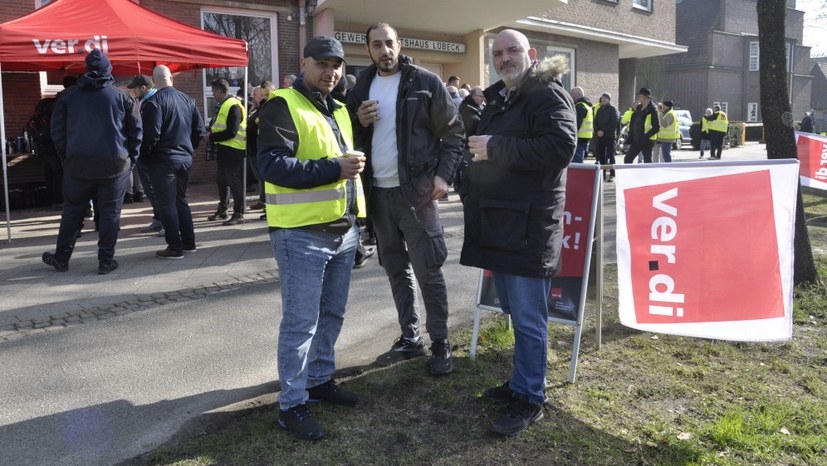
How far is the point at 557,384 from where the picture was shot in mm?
3969

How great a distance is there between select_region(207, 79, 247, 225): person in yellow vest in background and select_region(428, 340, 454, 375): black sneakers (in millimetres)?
5692

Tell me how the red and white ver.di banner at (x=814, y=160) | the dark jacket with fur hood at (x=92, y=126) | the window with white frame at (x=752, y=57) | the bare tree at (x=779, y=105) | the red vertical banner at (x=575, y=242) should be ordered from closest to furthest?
the red vertical banner at (x=575, y=242) < the bare tree at (x=779, y=105) < the dark jacket with fur hood at (x=92, y=126) < the red and white ver.di banner at (x=814, y=160) < the window with white frame at (x=752, y=57)

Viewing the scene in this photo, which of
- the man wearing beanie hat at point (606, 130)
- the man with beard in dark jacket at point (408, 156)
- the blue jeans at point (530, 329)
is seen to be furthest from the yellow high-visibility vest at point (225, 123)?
the man wearing beanie hat at point (606, 130)

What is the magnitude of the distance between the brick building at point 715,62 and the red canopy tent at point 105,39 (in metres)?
39.1

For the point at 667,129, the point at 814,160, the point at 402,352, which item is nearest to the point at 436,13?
the point at 667,129

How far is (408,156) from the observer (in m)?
3.85

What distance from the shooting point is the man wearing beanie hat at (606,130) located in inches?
590

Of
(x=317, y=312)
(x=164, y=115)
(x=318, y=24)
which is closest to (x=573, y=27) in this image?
(x=318, y=24)

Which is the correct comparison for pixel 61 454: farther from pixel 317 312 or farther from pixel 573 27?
pixel 573 27

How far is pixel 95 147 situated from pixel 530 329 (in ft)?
16.0

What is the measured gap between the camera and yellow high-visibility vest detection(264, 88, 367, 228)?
318cm

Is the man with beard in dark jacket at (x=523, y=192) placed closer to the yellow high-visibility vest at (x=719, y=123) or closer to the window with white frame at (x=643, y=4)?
the yellow high-visibility vest at (x=719, y=123)

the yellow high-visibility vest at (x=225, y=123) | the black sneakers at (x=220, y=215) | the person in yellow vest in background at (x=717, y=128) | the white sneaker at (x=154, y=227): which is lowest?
the white sneaker at (x=154, y=227)

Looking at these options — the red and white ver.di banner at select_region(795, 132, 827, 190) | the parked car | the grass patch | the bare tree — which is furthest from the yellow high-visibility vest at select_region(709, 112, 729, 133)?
the grass patch
